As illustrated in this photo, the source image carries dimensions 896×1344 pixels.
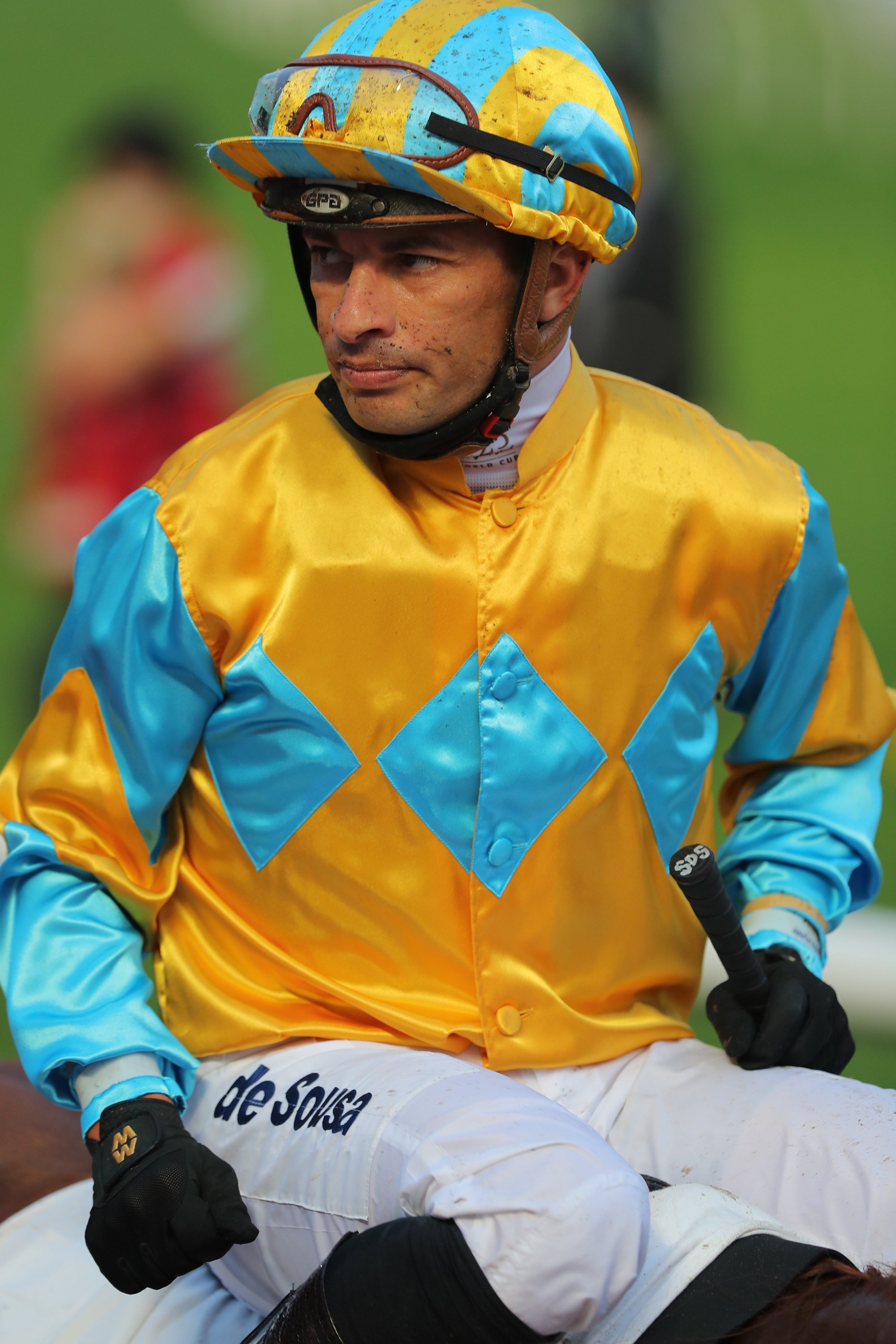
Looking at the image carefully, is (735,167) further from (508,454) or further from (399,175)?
(399,175)

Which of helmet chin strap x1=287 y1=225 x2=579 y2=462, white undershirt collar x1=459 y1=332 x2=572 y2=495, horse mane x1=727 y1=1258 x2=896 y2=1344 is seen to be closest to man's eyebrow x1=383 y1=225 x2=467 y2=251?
helmet chin strap x1=287 y1=225 x2=579 y2=462

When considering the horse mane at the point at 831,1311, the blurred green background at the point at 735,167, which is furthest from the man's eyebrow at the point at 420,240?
the blurred green background at the point at 735,167

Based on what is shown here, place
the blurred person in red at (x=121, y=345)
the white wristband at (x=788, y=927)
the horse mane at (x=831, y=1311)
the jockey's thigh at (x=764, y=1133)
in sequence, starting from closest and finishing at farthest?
1. the horse mane at (x=831, y=1311)
2. the jockey's thigh at (x=764, y=1133)
3. the white wristband at (x=788, y=927)
4. the blurred person in red at (x=121, y=345)

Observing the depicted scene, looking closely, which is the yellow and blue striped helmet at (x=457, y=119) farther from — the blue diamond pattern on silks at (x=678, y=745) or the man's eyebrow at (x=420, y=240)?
the blue diamond pattern on silks at (x=678, y=745)

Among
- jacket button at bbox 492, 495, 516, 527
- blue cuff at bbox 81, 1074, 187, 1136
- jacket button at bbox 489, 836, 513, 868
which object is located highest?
jacket button at bbox 492, 495, 516, 527

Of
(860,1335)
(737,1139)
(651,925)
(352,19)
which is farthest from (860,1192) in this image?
(352,19)

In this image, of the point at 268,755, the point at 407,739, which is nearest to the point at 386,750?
the point at 407,739

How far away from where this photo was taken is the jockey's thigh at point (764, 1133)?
68.5 inches

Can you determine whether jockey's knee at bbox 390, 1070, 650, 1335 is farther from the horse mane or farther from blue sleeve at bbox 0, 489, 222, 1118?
blue sleeve at bbox 0, 489, 222, 1118

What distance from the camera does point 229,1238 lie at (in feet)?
5.35

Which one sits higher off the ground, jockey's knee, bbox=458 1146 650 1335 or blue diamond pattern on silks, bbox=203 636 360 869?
blue diamond pattern on silks, bbox=203 636 360 869

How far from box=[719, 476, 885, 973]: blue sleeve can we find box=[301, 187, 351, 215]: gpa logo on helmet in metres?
0.81

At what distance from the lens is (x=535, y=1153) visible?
1.51 metres

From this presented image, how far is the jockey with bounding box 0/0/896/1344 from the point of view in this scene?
1765 mm
